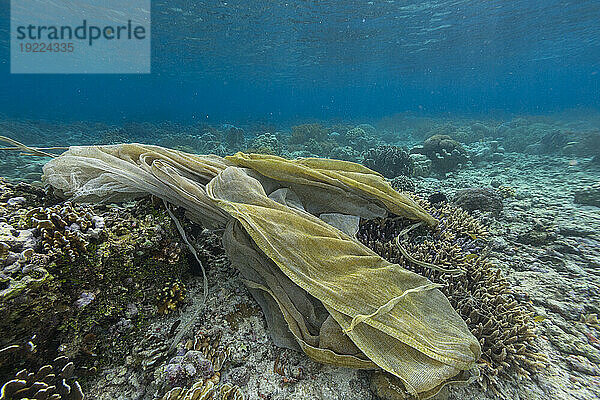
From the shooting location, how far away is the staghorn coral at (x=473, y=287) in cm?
247

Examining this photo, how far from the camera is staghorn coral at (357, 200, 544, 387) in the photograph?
2.47m

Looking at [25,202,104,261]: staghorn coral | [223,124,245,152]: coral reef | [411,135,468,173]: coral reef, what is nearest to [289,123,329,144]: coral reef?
[223,124,245,152]: coral reef

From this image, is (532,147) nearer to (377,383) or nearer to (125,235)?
(377,383)

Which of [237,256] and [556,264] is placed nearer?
[237,256]

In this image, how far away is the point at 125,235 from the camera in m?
2.30

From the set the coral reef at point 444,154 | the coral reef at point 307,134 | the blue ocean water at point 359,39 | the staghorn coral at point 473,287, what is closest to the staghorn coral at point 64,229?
the staghorn coral at point 473,287

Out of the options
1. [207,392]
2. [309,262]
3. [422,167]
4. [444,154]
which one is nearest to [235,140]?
[422,167]

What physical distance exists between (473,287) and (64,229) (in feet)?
12.5

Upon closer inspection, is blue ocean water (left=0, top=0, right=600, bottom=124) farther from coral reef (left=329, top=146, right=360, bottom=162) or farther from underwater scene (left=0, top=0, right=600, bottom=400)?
underwater scene (left=0, top=0, right=600, bottom=400)

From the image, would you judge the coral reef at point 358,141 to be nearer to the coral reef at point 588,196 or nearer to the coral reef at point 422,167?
the coral reef at point 422,167

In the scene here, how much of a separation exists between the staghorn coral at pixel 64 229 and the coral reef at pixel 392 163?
9.51m

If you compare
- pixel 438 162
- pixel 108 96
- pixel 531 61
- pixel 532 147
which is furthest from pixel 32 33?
pixel 108 96

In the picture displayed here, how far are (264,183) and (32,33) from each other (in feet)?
148

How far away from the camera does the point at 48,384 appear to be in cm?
168
